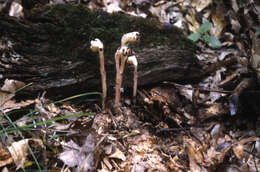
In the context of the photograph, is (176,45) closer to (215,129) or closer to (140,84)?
(140,84)

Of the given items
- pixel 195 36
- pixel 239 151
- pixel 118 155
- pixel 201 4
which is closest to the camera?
pixel 118 155

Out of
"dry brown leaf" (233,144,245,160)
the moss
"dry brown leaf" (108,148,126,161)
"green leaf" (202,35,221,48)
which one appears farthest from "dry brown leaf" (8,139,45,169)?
"green leaf" (202,35,221,48)

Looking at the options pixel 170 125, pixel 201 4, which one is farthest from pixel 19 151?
pixel 201 4

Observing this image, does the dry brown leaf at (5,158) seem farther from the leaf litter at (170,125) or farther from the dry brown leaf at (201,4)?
the dry brown leaf at (201,4)

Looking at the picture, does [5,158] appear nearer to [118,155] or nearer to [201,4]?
[118,155]

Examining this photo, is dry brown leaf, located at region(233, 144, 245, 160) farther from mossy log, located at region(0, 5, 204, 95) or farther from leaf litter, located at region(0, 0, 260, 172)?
mossy log, located at region(0, 5, 204, 95)
